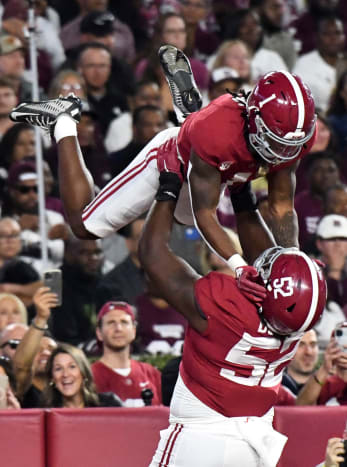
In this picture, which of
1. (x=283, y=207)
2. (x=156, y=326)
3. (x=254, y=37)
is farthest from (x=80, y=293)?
(x=254, y=37)

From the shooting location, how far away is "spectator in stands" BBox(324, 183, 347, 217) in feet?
29.4

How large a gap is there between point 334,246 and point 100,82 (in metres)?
2.39

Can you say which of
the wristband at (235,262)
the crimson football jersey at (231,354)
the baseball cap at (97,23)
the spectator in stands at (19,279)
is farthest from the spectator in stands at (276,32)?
the crimson football jersey at (231,354)

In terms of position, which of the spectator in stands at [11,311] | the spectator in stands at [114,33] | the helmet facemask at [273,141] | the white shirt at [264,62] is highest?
the spectator in stands at [114,33]

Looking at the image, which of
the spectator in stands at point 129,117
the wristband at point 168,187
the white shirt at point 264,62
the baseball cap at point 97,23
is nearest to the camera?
the wristband at point 168,187

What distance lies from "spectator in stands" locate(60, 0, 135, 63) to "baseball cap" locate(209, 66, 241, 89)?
784mm

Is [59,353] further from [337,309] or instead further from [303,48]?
[303,48]

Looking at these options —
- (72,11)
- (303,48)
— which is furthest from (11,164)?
(303,48)

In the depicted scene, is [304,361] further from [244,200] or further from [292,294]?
[292,294]

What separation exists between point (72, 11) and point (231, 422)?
249 inches

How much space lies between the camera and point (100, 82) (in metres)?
9.51

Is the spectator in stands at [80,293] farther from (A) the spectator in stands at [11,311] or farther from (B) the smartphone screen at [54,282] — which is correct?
(B) the smartphone screen at [54,282]

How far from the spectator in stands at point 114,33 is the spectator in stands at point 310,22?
1789mm

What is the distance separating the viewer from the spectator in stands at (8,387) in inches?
224
